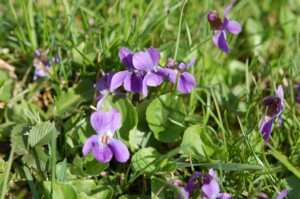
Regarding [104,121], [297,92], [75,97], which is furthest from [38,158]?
[297,92]

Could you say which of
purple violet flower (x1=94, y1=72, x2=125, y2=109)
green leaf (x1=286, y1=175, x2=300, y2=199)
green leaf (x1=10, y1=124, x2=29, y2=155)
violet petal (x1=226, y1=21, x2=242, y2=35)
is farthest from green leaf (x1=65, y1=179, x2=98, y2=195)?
violet petal (x1=226, y1=21, x2=242, y2=35)

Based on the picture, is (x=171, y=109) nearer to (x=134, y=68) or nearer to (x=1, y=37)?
(x=134, y=68)

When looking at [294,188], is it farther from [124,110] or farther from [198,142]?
[124,110]

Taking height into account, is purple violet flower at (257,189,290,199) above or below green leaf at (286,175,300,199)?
above

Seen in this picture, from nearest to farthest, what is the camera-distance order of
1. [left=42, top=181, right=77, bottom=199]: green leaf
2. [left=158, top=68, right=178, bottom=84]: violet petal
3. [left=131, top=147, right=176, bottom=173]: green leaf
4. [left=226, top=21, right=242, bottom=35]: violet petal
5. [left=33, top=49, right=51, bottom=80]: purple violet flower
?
[left=42, top=181, right=77, bottom=199]: green leaf → [left=131, top=147, right=176, bottom=173]: green leaf → [left=158, top=68, right=178, bottom=84]: violet petal → [left=226, top=21, right=242, bottom=35]: violet petal → [left=33, top=49, right=51, bottom=80]: purple violet flower

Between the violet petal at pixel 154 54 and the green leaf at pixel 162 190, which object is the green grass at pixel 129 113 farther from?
A: the violet petal at pixel 154 54

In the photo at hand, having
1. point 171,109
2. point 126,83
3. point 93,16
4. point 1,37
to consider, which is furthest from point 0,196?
point 93,16

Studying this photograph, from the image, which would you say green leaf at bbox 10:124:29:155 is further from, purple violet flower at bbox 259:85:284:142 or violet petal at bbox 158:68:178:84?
purple violet flower at bbox 259:85:284:142
